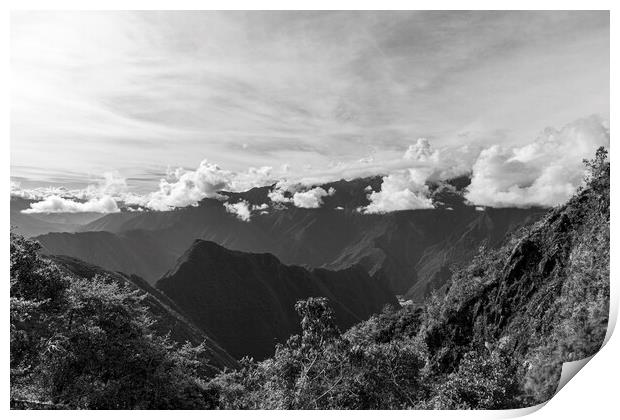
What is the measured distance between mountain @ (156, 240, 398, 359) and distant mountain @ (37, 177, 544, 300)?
5189 mm

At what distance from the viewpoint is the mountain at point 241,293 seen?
251 ft

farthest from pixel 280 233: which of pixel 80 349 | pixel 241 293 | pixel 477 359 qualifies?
pixel 477 359

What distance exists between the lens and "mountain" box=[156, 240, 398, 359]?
251 ft

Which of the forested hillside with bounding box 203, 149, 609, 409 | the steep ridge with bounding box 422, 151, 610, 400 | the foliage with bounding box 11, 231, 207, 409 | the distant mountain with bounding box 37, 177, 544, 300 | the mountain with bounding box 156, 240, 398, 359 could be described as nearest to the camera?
the forested hillside with bounding box 203, 149, 609, 409

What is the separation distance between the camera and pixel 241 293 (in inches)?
3511

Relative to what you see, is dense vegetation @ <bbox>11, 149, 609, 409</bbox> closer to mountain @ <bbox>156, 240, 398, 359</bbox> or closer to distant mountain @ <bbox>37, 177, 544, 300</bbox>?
distant mountain @ <bbox>37, 177, 544, 300</bbox>

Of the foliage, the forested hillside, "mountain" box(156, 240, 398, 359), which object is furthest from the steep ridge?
"mountain" box(156, 240, 398, 359)

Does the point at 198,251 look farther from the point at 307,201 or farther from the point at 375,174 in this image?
the point at 375,174

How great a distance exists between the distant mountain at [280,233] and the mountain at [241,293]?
17.0 feet

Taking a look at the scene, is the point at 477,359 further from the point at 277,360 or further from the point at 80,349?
the point at 80,349

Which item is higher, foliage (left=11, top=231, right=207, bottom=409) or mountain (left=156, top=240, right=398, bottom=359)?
foliage (left=11, top=231, right=207, bottom=409)

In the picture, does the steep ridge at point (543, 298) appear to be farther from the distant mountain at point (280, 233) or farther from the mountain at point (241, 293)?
the mountain at point (241, 293)

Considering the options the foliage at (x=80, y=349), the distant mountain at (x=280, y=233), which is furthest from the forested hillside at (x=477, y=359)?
the distant mountain at (x=280, y=233)
